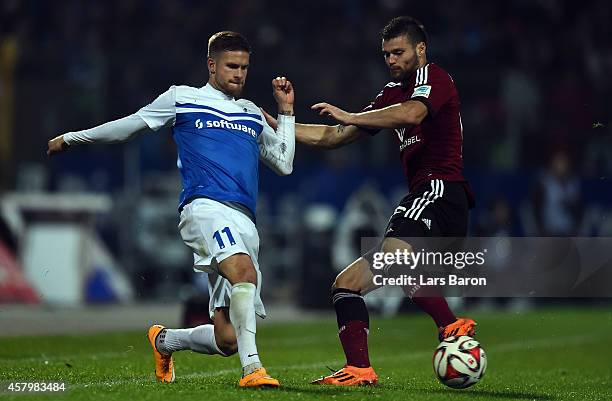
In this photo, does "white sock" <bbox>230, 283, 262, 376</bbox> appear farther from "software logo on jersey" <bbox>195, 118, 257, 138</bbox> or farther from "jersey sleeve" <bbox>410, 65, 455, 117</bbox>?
"jersey sleeve" <bbox>410, 65, 455, 117</bbox>

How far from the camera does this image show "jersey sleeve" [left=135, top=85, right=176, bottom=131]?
292 inches

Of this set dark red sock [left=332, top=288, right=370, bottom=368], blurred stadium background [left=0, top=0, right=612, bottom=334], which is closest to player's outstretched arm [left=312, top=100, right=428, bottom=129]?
dark red sock [left=332, top=288, right=370, bottom=368]

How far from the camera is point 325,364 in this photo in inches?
404

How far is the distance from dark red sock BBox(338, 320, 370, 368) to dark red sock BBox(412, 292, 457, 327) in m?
0.53

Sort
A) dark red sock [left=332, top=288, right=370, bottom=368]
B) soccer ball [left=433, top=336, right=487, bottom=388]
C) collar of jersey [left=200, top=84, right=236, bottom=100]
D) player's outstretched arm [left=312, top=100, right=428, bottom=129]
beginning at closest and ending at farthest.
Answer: soccer ball [left=433, top=336, right=487, bottom=388] < collar of jersey [left=200, top=84, right=236, bottom=100] < player's outstretched arm [left=312, top=100, right=428, bottom=129] < dark red sock [left=332, top=288, right=370, bottom=368]

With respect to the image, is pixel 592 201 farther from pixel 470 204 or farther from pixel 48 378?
pixel 48 378

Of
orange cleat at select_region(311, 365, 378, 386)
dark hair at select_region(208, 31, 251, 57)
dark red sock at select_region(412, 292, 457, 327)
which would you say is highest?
dark hair at select_region(208, 31, 251, 57)

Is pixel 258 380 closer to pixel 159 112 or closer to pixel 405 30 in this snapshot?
pixel 159 112

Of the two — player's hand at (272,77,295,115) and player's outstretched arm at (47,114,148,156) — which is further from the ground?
player's hand at (272,77,295,115)

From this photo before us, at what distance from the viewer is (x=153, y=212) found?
18.8 meters

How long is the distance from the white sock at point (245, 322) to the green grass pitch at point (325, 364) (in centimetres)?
17

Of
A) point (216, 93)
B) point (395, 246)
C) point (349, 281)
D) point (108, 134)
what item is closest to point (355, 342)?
point (349, 281)

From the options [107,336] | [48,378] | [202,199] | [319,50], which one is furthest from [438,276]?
[319,50]

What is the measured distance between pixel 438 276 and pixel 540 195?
10507 millimetres
